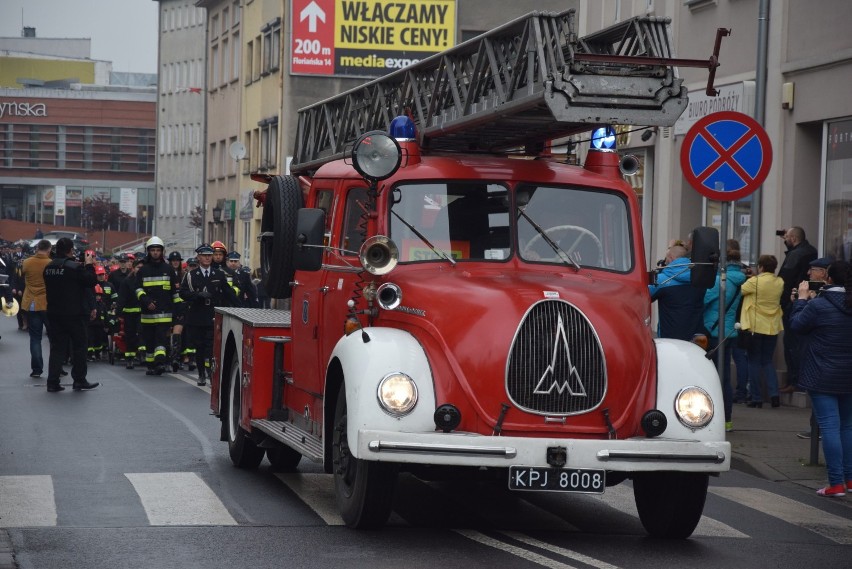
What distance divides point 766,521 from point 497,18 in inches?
1824

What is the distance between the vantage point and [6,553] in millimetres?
8852

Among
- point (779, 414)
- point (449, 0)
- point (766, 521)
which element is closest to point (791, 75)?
point (779, 414)

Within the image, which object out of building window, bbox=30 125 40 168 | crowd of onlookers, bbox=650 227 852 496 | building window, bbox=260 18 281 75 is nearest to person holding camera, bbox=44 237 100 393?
crowd of onlookers, bbox=650 227 852 496

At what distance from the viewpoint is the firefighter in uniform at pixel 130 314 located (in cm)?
2711

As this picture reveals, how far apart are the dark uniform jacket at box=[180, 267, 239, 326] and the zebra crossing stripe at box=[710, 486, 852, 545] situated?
41.8 ft

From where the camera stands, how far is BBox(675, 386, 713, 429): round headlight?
9.53 meters

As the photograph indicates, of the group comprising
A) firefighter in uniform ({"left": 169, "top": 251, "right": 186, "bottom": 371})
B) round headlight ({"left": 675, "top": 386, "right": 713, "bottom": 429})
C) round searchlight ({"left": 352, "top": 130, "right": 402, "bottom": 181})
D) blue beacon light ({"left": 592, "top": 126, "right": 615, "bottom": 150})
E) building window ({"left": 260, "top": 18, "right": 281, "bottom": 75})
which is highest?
building window ({"left": 260, "top": 18, "right": 281, "bottom": 75})

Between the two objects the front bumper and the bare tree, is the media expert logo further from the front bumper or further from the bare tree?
the front bumper

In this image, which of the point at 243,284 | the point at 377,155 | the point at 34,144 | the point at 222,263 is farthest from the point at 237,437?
the point at 34,144

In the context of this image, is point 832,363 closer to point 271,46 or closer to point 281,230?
point 281,230

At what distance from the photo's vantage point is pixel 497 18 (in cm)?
5625

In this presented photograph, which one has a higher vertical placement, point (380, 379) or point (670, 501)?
point (380, 379)

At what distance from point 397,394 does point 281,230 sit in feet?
9.90

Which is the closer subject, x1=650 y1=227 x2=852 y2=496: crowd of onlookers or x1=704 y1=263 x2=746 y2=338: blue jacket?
x1=650 y1=227 x2=852 y2=496: crowd of onlookers
